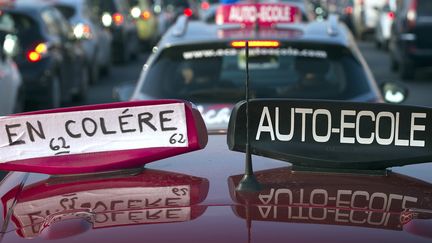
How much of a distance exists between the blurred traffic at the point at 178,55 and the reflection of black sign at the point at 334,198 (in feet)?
11.7

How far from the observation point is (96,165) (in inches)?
126

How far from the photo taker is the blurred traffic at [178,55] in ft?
22.8

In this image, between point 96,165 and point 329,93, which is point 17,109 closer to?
point 329,93

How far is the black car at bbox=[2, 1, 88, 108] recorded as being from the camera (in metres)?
13.7

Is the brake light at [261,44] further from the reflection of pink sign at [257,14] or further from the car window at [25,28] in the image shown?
→ the car window at [25,28]

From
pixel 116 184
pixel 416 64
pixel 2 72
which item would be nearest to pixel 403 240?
Answer: pixel 116 184

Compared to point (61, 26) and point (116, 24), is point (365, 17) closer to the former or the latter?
point (116, 24)

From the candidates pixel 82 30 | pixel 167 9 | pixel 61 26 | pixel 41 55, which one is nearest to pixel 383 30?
pixel 167 9

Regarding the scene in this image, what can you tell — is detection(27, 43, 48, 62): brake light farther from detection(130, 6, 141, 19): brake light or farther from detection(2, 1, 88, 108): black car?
detection(130, 6, 141, 19): brake light

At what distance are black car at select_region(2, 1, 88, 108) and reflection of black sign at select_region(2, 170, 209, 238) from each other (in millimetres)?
10511

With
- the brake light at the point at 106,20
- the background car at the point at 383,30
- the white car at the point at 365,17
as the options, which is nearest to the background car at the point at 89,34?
the brake light at the point at 106,20

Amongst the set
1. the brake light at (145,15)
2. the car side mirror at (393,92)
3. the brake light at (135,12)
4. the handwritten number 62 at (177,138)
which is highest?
the handwritten number 62 at (177,138)

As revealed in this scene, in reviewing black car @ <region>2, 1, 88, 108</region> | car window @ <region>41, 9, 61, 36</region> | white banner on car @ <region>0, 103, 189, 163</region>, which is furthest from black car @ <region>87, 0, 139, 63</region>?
white banner on car @ <region>0, 103, 189, 163</region>

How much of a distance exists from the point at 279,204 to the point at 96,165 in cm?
58
